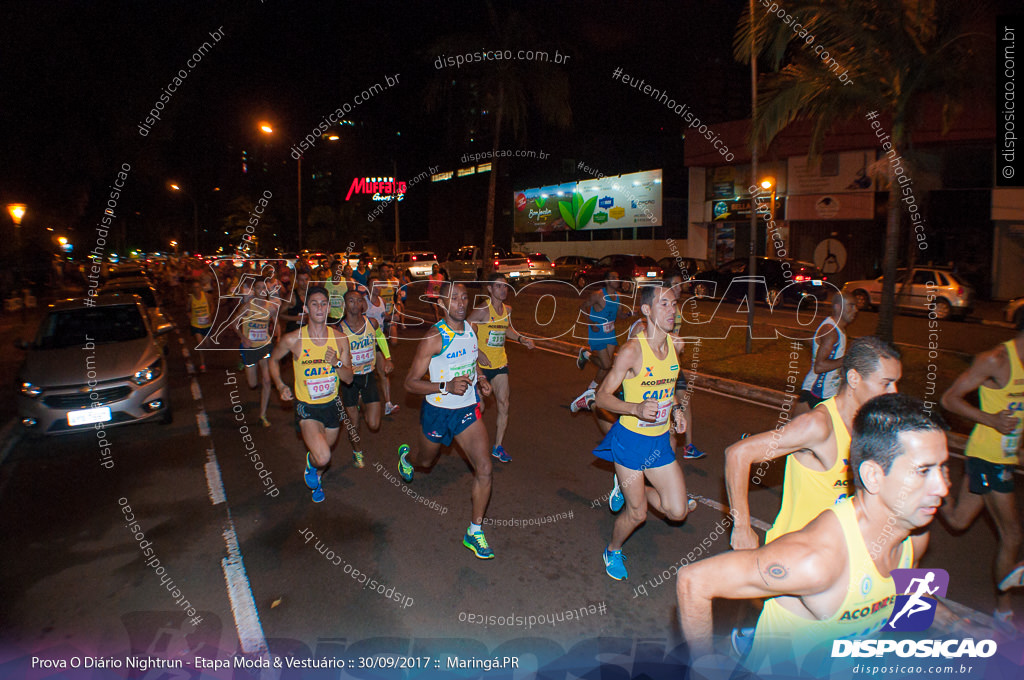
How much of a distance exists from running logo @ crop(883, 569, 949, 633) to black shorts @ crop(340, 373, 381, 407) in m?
5.70

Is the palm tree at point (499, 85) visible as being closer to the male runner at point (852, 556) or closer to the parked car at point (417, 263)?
the parked car at point (417, 263)

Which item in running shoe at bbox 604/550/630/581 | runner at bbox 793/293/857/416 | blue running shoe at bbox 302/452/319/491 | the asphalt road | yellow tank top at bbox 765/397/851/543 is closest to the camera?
yellow tank top at bbox 765/397/851/543

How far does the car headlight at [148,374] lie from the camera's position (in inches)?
314

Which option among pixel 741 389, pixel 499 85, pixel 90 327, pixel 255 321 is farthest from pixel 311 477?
pixel 499 85

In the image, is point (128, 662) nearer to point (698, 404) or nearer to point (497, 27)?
point (698, 404)

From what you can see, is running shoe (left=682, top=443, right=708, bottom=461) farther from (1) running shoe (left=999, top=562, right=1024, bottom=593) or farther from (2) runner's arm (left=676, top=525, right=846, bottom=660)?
(2) runner's arm (left=676, top=525, right=846, bottom=660)

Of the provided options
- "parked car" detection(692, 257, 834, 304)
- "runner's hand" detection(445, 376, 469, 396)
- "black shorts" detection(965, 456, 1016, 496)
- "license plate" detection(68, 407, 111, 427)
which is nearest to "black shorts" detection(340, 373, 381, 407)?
"runner's hand" detection(445, 376, 469, 396)

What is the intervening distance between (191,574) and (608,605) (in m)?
3.07

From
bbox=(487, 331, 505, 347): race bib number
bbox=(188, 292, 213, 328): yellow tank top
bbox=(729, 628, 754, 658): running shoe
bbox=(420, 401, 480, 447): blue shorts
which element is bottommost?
bbox=(729, 628, 754, 658): running shoe

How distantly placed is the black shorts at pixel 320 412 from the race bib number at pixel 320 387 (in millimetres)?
85

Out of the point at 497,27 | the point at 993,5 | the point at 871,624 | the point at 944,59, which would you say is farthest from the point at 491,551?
the point at 497,27

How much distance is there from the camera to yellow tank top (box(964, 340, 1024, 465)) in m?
3.80

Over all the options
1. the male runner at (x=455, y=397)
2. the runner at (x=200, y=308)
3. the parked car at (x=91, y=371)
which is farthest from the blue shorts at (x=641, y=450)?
the runner at (x=200, y=308)

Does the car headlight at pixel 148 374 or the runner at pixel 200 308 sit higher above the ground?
the runner at pixel 200 308
